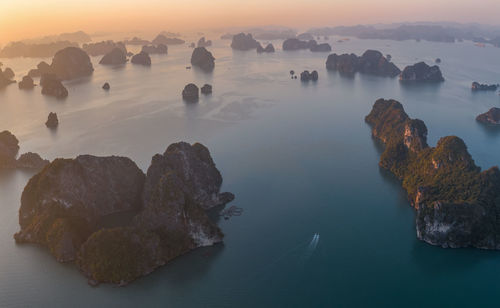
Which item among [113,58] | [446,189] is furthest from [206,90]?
[113,58]

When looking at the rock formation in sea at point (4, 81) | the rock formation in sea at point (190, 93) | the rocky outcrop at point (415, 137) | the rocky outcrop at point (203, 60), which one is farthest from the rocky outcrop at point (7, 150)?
the rocky outcrop at point (203, 60)

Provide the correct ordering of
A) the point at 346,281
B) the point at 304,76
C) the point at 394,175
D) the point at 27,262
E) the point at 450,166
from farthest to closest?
the point at 304,76
the point at 394,175
the point at 450,166
the point at 27,262
the point at 346,281

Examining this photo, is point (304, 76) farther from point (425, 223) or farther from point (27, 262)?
point (27, 262)

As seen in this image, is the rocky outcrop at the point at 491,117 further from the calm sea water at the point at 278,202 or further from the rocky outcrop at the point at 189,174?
the rocky outcrop at the point at 189,174

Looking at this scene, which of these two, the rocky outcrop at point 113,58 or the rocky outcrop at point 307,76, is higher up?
the rocky outcrop at point 113,58

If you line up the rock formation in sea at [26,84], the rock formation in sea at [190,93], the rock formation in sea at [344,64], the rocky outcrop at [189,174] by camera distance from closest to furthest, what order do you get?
the rocky outcrop at [189,174] → the rock formation in sea at [190,93] → the rock formation in sea at [26,84] → the rock formation in sea at [344,64]

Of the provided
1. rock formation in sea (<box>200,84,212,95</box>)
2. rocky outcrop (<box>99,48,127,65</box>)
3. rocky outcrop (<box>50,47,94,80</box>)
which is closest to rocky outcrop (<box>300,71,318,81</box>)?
rock formation in sea (<box>200,84,212,95</box>)

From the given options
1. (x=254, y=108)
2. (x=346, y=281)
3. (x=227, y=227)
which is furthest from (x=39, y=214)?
(x=254, y=108)
